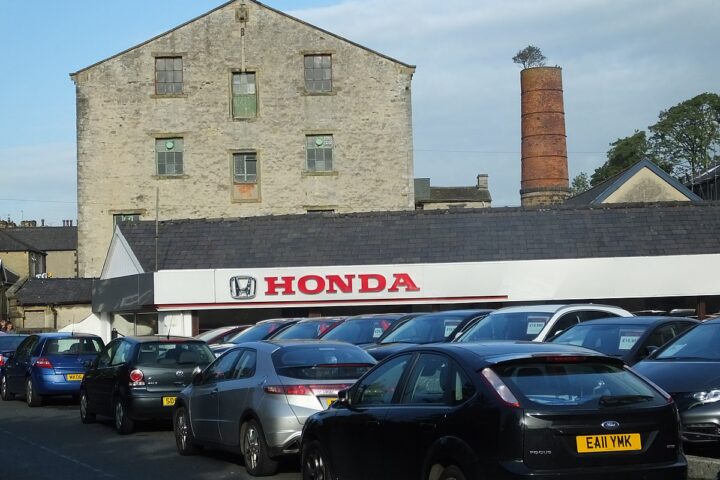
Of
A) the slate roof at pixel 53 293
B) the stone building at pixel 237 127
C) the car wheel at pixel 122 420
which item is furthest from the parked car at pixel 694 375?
the slate roof at pixel 53 293

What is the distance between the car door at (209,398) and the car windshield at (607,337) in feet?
14.0

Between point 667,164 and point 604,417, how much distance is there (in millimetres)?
79950

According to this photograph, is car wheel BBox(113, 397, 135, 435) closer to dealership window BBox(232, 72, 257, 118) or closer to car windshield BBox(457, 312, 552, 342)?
car windshield BBox(457, 312, 552, 342)

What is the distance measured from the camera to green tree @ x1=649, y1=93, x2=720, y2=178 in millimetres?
81625

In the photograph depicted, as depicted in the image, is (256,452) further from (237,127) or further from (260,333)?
(237,127)

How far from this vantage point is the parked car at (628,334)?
13321 millimetres

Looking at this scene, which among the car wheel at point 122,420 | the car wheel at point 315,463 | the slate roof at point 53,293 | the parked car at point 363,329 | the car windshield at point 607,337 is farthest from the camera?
the slate roof at point 53,293

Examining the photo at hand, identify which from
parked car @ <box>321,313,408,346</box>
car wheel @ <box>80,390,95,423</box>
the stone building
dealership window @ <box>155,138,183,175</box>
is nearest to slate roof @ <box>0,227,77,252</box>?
the stone building

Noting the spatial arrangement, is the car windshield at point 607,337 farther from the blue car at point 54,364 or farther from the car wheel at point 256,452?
the blue car at point 54,364

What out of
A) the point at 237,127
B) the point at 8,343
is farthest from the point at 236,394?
the point at 237,127

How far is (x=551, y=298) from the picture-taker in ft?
103

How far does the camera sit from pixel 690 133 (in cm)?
8256

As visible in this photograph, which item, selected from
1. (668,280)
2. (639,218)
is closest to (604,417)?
(668,280)

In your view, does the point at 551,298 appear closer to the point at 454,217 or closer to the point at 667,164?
the point at 454,217
